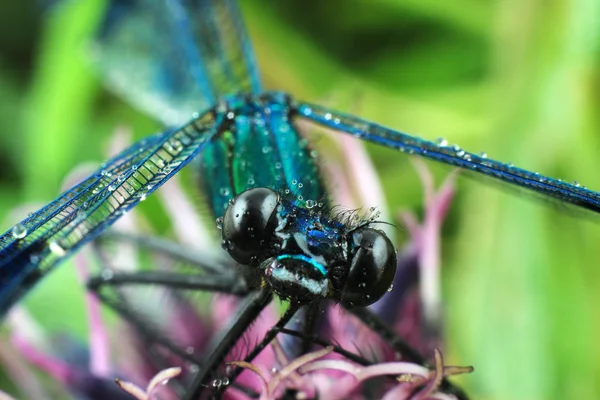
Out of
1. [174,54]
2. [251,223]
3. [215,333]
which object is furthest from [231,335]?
[174,54]

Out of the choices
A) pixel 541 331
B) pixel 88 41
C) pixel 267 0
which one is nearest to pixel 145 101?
pixel 88 41

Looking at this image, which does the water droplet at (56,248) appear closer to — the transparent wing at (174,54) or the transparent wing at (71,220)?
the transparent wing at (71,220)

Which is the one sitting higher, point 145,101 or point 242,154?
point 145,101

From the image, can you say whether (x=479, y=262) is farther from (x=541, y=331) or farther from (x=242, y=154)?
(x=242, y=154)

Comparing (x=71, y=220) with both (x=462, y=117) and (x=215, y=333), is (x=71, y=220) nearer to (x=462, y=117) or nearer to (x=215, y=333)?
(x=215, y=333)

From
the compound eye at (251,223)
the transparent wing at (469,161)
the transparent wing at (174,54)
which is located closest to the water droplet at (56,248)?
the compound eye at (251,223)
